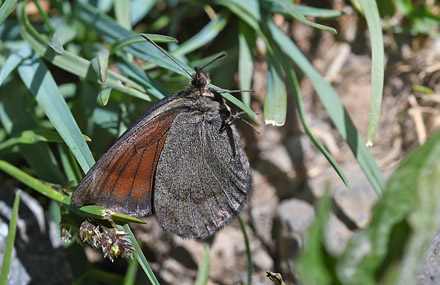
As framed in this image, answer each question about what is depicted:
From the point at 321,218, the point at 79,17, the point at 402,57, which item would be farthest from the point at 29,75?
the point at 402,57

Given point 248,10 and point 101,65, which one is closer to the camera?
point 101,65

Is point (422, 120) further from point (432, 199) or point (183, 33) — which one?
point (432, 199)

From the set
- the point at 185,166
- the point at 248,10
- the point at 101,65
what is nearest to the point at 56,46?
the point at 101,65

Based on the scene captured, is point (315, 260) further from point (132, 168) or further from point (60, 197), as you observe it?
point (60, 197)

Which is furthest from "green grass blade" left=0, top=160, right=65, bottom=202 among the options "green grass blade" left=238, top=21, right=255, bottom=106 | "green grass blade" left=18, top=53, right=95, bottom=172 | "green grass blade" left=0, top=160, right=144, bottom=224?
"green grass blade" left=238, top=21, right=255, bottom=106

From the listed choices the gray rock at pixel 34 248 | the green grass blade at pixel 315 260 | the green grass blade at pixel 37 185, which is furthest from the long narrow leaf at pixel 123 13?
the green grass blade at pixel 315 260

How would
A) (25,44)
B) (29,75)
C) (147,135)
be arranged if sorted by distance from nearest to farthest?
(147,135) → (29,75) → (25,44)
